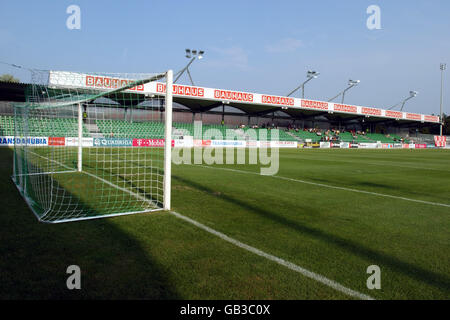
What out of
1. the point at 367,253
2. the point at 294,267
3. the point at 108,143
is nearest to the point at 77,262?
the point at 294,267

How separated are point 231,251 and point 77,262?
1.62 m

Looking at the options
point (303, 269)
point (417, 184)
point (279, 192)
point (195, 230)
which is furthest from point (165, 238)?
point (417, 184)

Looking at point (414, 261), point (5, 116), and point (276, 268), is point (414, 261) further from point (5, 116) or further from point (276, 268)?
point (5, 116)

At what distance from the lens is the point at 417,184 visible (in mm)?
9211

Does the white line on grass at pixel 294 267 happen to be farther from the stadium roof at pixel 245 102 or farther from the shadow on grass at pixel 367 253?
the stadium roof at pixel 245 102

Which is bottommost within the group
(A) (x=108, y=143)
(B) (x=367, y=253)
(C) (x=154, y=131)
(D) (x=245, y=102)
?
(B) (x=367, y=253)

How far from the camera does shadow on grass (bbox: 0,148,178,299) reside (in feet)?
8.09

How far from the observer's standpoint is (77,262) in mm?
3031

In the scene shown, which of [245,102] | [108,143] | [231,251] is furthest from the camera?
[245,102]

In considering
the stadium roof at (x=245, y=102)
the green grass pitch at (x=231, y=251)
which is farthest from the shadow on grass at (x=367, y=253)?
the stadium roof at (x=245, y=102)

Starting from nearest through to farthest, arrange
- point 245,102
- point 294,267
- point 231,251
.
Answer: point 294,267, point 231,251, point 245,102

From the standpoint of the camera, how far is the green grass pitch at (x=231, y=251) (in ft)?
8.44

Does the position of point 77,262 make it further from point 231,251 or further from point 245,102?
point 245,102

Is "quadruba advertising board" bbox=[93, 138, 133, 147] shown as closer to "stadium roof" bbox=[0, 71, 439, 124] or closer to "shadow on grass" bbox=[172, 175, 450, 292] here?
"stadium roof" bbox=[0, 71, 439, 124]
